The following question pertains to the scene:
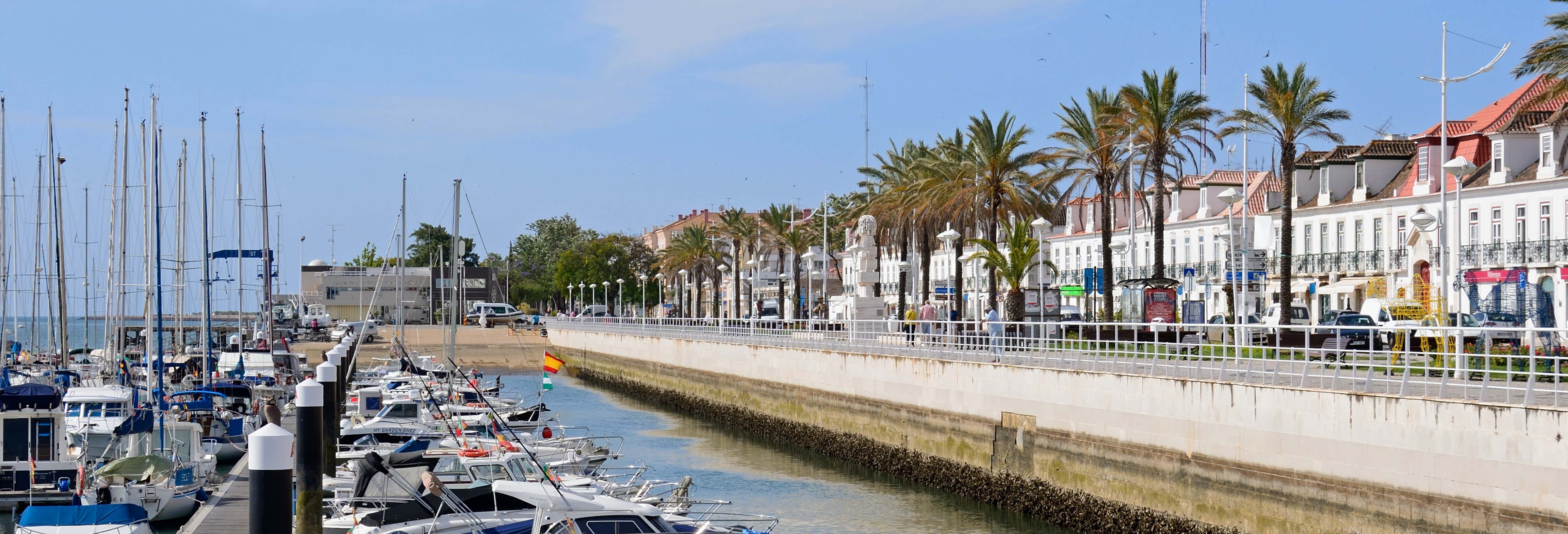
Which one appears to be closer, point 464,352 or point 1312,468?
point 1312,468

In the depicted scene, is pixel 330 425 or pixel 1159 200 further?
pixel 1159 200

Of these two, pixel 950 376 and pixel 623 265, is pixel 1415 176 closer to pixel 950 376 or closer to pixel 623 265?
pixel 950 376

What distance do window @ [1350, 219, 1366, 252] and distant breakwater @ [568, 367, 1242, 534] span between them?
87.3 feet

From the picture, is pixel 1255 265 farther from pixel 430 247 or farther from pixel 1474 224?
pixel 430 247

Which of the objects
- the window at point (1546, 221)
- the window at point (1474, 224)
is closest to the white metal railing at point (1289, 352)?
the window at point (1546, 221)

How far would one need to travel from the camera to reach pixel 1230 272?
5878 cm

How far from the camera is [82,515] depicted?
65.8 feet

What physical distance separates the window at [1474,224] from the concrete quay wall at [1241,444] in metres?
25.9

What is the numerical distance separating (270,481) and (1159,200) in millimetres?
36097

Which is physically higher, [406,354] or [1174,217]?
[1174,217]

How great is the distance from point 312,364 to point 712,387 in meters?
29.8

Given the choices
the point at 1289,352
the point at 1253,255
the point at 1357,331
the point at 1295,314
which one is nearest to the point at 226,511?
the point at 1357,331

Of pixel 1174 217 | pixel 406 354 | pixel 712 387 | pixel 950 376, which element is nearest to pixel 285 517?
pixel 950 376

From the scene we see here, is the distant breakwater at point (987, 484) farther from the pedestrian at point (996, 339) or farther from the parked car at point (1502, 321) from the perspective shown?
the parked car at point (1502, 321)
